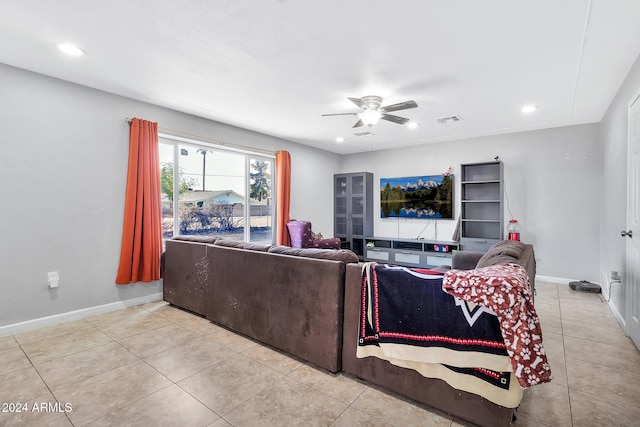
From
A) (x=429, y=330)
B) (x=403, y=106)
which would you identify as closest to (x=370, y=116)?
(x=403, y=106)

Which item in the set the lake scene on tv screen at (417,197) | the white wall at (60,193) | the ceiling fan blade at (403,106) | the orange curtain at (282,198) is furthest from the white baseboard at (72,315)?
the lake scene on tv screen at (417,197)

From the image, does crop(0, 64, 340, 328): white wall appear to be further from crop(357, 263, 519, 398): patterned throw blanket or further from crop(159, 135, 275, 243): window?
crop(357, 263, 519, 398): patterned throw blanket

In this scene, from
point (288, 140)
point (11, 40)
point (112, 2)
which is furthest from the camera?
point (288, 140)

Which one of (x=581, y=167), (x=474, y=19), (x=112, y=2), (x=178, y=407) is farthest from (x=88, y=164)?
(x=581, y=167)

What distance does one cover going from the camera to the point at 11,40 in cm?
233

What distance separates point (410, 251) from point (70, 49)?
5.20 meters

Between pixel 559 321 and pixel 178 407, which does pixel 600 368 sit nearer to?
pixel 559 321

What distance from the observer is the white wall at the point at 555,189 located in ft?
14.4

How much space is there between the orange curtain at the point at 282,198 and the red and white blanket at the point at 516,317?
4.06 m

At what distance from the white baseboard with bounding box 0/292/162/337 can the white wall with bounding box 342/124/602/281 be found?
16.8 ft

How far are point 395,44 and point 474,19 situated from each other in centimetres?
55

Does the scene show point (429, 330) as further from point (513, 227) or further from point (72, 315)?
point (513, 227)

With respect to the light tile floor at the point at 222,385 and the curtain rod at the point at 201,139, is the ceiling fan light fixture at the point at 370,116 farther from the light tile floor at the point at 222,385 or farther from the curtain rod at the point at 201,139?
the light tile floor at the point at 222,385

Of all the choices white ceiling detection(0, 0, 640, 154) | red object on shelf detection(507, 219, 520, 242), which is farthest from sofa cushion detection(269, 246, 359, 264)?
red object on shelf detection(507, 219, 520, 242)
